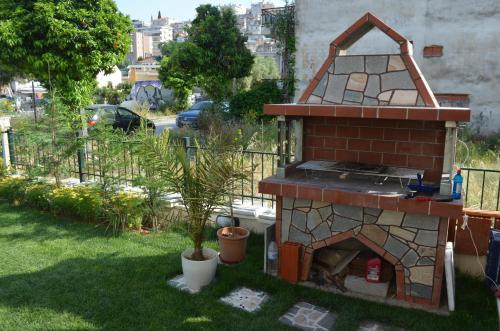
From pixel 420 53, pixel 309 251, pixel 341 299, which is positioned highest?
pixel 420 53

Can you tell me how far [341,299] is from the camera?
445 centimetres

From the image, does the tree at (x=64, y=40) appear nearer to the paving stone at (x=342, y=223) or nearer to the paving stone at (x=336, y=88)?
the paving stone at (x=336, y=88)

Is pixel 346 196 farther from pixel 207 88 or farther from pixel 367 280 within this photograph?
pixel 207 88

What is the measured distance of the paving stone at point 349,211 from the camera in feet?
14.5

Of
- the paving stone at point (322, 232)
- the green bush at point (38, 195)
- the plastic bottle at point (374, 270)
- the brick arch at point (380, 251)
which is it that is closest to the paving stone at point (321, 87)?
the paving stone at point (322, 232)

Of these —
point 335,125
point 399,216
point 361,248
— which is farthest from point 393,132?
point 361,248

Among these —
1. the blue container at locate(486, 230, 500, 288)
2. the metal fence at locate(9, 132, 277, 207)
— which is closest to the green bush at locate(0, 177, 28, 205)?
the metal fence at locate(9, 132, 277, 207)

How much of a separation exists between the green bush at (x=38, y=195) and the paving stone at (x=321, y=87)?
4.82 m

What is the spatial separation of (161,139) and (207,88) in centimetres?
1303

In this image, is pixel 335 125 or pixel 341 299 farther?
pixel 335 125

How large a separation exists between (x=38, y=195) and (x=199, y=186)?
3.94 m

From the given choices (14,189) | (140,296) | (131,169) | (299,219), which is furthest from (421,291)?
(14,189)

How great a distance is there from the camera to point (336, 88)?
4.79 meters

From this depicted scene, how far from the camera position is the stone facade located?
14.6 feet
